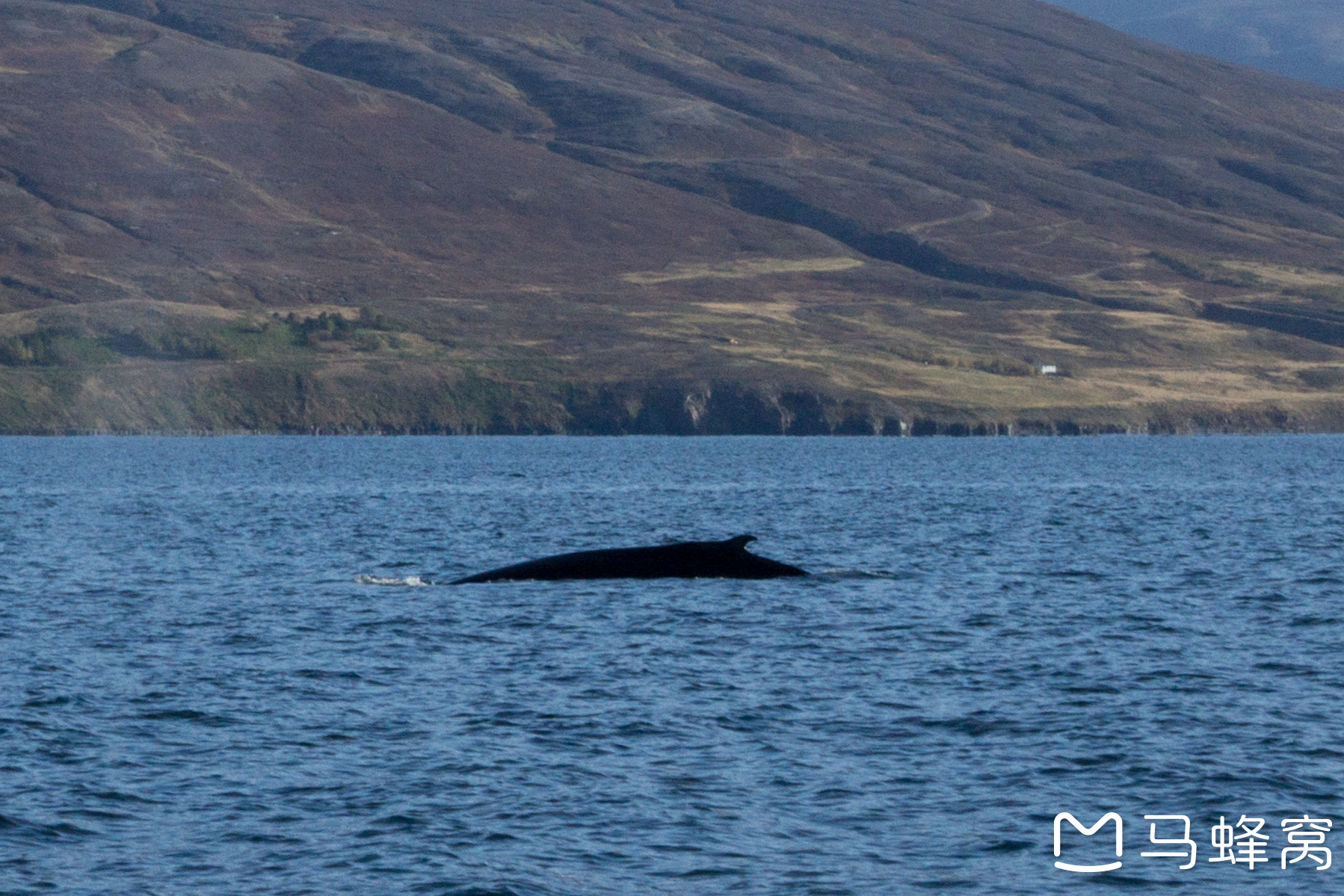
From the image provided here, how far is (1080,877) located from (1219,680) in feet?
49.4

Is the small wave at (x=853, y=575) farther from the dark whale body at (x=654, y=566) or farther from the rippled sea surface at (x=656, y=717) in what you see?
the dark whale body at (x=654, y=566)

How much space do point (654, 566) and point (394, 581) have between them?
9483 millimetres

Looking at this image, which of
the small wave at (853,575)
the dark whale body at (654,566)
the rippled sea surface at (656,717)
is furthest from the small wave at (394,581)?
the small wave at (853,575)

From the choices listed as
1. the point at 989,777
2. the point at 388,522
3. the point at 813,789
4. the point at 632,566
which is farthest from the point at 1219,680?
the point at 388,522

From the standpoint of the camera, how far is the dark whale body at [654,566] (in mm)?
47375

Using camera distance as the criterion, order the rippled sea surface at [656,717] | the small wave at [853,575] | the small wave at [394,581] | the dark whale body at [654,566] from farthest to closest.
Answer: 1. the small wave at [853,575]
2. the small wave at [394,581]
3. the dark whale body at [654,566]
4. the rippled sea surface at [656,717]

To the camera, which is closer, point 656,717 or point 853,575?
point 656,717

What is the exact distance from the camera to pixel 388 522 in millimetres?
82875

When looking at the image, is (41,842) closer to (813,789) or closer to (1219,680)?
(813,789)

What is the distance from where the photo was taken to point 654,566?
48.0 meters

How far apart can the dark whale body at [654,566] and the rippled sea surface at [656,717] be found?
2.11 ft

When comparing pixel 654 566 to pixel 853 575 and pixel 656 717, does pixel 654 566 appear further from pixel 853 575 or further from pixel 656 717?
pixel 656 717

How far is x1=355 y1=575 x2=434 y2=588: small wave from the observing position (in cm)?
5188

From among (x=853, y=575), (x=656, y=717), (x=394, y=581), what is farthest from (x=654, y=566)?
(x=656, y=717)
